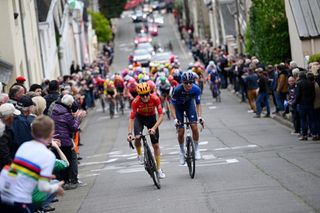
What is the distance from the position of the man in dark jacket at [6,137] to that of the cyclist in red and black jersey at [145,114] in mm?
4315

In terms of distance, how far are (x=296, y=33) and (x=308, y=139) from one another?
45.4 ft

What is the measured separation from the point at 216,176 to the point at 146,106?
5.98ft

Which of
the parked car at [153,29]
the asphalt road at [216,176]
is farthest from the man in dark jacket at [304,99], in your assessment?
the parked car at [153,29]

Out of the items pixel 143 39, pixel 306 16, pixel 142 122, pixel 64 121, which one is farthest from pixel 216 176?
pixel 143 39

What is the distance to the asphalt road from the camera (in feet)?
48.3

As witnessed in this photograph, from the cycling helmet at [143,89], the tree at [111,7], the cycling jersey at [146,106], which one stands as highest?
the tree at [111,7]

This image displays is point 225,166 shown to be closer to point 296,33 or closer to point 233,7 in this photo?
point 296,33

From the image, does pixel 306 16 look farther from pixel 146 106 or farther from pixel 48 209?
pixel 48 209

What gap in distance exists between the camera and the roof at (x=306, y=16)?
3781cm

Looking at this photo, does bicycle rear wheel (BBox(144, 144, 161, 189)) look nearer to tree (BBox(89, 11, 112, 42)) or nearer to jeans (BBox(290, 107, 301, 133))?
jeans (BBox(290, 107, 301, 133))

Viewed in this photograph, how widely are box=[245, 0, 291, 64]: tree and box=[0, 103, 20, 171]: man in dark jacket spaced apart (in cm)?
2878

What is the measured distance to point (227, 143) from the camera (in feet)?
86.2

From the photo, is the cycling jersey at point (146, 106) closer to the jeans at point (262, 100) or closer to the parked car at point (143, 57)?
the jeans at point (262, 100)

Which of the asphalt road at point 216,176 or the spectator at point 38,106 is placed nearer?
the asphalt road at point 216,176
